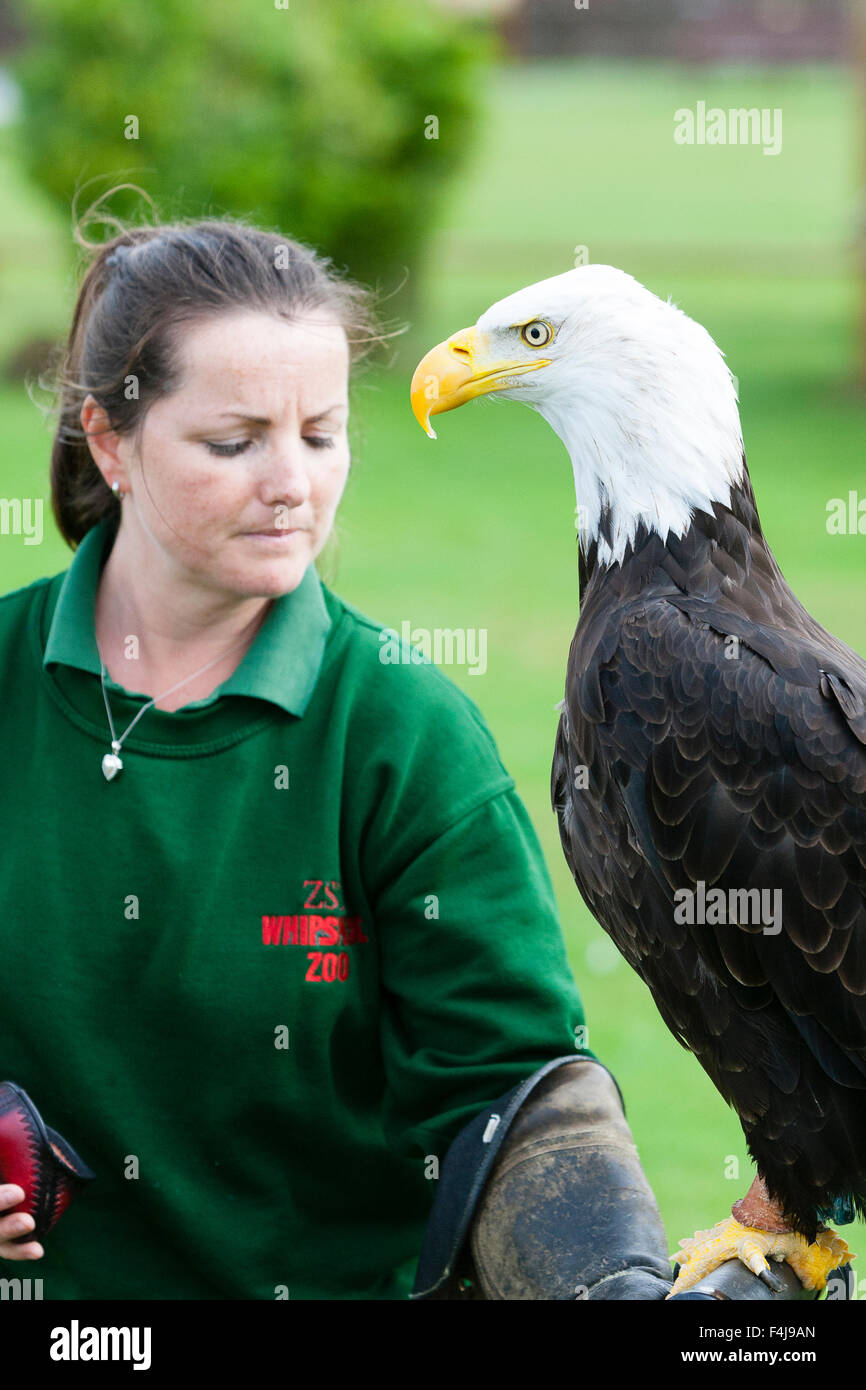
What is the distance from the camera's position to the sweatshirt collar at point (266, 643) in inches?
82.3

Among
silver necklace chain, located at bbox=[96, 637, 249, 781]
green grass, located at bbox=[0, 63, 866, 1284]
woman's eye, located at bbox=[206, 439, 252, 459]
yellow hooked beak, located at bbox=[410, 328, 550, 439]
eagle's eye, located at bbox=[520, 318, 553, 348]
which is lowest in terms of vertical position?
silver necklace chain, located at bbox=[96, 637, 249, 781]

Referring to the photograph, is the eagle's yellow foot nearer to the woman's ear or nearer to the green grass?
the green grass

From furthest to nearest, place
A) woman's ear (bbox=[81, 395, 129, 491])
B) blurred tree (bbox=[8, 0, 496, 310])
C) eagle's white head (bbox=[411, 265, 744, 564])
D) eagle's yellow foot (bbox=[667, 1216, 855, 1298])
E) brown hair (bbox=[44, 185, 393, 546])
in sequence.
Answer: blurred tree (bbox=[8, 0, 496, 310]), woman's ear (bbox=[81, 395, 129, 491]), brown hair (bbox=[44, 185, 393, 546]), eagle's yellow foot (bbox=[667, 1216, 855, 1298]), eagle's white head (bbox=[411, 265, 744, 564])

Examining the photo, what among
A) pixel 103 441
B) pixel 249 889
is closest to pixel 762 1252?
pixel 249 889

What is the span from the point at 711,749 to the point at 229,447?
2.26 ft

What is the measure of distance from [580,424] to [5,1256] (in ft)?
4.00

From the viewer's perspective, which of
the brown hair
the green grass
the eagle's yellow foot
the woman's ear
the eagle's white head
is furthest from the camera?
the green grass

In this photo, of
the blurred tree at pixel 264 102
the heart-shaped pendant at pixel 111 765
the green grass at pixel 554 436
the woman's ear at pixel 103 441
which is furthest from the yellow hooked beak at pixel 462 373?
the blurred tree at pixel 264 102

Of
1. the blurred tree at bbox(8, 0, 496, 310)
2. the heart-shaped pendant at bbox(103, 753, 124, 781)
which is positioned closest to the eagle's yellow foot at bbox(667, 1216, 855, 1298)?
the heart-shaped pendant at bbox(103, 753, 124, 781)

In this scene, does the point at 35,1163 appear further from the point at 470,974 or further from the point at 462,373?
the point at 462,373

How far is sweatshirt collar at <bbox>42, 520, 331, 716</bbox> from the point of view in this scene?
6.86 ft

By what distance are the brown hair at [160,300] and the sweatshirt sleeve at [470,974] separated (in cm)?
68

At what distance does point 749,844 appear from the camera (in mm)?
1900

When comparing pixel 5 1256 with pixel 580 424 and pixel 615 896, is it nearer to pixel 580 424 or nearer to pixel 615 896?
pixel 615 896
